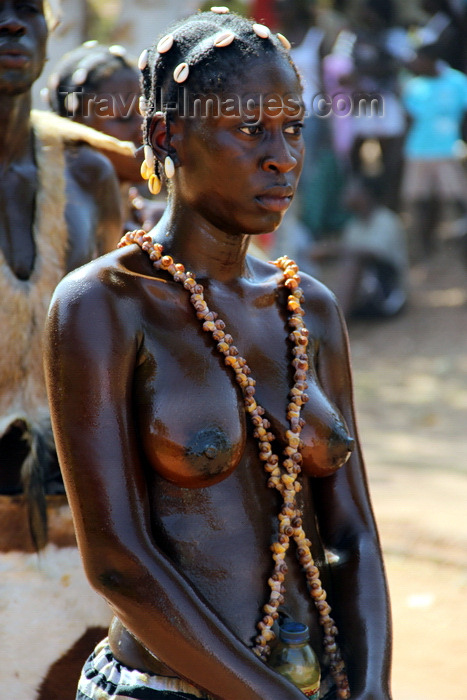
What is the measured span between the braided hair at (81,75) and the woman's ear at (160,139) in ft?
8.29

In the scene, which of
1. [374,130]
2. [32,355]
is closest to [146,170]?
A: [32,355]

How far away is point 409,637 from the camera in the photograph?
14.2 feet

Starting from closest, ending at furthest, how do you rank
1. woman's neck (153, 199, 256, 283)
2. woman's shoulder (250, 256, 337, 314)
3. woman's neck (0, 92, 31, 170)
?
woman's neck (153, 199, 256, 283) → woman's shoulder (250, 256, 337, 314) → woman's neck (0, 92, 31, 170)

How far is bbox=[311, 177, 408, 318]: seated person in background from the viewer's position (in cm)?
981

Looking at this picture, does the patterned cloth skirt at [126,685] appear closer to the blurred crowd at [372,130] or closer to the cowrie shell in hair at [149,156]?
the cowrie shell in hair at [149,156]

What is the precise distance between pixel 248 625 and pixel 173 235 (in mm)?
706

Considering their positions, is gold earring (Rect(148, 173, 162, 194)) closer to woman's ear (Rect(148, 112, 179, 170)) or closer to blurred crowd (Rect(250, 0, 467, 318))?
woman's ear (Rect(148, 112, 179, 170))

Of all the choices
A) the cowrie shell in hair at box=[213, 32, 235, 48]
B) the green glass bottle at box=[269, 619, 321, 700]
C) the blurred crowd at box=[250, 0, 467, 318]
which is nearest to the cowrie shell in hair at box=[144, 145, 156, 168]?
the cowrie shell in hair at box=[213, 32, 235, 48]

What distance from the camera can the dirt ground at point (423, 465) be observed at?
4.25 metres

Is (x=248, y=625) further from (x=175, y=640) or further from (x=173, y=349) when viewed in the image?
(x=173, y=349)

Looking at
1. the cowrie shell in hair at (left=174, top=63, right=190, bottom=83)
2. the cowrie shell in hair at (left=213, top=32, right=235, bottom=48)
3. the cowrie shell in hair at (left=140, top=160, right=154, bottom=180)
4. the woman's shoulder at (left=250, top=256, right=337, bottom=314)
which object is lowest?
the woman's shoulder at (left=250, top=256, right=337, bottom=314)

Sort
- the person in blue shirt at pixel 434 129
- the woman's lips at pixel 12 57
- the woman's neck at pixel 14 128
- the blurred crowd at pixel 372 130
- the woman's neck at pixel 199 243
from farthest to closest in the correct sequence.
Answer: the person in blue shirt at pixel 434 129, the blurred crowd at pixel 372 130, the woman's neck at pixel 14 128, the woman's lips at pixel 12 57, the woman's neck at pixel 199 243

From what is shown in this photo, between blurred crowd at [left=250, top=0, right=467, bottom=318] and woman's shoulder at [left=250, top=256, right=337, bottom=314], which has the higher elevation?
woman's shoulder at [left=250, top=256, right=337, bottom=314]

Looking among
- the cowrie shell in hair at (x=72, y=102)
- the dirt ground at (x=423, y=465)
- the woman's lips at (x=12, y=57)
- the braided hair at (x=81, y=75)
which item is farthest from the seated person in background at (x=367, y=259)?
the woman's lips at (x=12, y=57)
